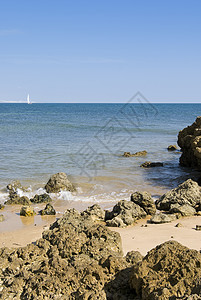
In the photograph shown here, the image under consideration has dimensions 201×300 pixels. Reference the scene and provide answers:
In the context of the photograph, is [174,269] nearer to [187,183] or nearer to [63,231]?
[63,231]

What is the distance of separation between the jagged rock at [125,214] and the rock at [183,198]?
1.04 m

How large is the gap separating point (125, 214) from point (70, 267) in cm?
457

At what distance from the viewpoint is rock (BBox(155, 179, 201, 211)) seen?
9367 millimetres

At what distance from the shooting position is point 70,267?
3.85 m

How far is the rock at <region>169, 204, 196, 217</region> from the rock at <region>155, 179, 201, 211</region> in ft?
0.73

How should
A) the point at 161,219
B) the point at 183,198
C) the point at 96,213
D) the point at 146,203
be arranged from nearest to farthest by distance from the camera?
the point at 161,219 < the point at 96,213 < the point at 146,203 < the point at 183,198

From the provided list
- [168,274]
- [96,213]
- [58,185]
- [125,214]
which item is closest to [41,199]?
[58,185]

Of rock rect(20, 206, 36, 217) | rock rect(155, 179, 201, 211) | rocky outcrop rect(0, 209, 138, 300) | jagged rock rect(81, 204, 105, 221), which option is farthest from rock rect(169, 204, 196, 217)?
rocky outcrop rect(0, 209, 138, 300)

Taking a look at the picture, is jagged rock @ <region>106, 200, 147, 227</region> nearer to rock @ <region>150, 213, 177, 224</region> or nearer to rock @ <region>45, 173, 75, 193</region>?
rock @ <region>150, 213, 177, 224</region>

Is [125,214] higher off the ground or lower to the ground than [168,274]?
lower

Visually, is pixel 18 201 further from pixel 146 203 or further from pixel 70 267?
pixel 70 267

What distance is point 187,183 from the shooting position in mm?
9867

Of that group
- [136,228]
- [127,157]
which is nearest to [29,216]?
[136,228]

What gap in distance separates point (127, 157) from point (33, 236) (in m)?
12.5
